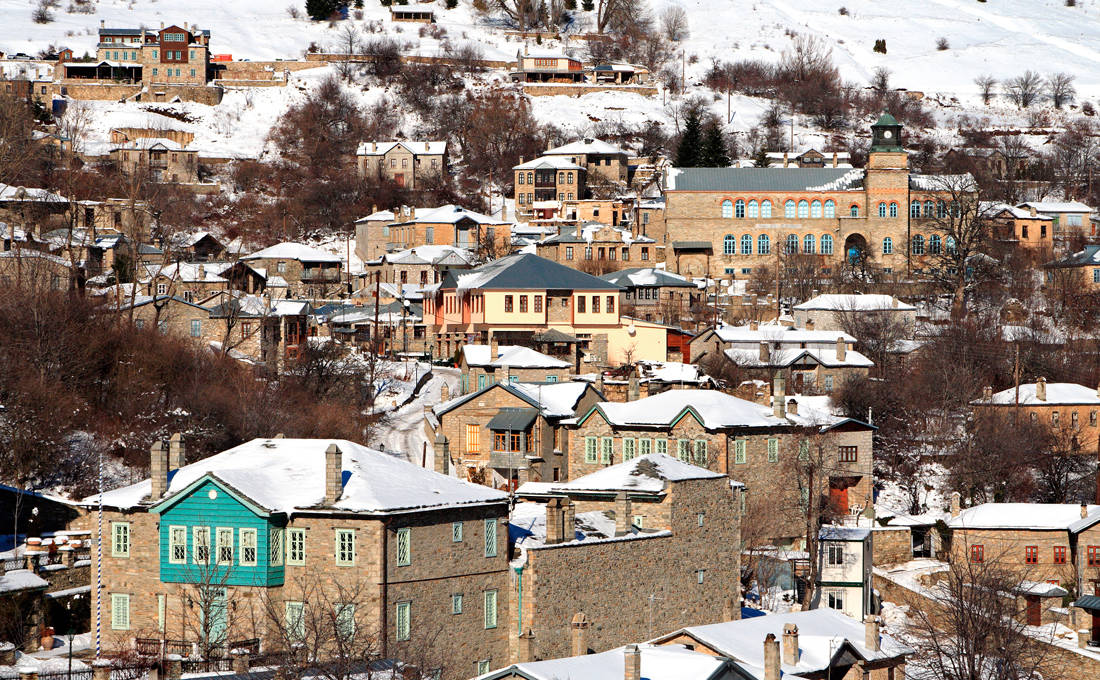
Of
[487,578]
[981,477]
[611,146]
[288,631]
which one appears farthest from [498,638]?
[611,146]

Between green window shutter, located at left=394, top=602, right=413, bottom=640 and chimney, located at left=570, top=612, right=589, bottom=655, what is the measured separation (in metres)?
3.43

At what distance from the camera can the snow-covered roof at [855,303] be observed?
79750mm

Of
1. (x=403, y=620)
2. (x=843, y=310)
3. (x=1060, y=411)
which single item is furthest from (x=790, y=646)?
(x=843, y=310)

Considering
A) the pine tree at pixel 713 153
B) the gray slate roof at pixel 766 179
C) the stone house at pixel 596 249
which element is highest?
the pine tree at pixel 713 153

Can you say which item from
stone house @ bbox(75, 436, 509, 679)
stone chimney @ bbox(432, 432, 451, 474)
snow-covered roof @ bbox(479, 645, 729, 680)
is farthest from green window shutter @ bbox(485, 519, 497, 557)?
stone chimney @ bbox(432, 432, 451, 474)

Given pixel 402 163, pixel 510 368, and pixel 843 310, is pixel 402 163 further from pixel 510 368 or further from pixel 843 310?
pixel 510 368

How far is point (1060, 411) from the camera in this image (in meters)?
68.1

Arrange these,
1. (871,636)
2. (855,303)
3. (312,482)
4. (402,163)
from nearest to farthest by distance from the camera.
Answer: (312,482)
(871,636)
(855,303)
(402,163)

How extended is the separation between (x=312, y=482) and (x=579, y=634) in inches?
257

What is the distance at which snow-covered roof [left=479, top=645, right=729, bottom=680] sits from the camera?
3120cm

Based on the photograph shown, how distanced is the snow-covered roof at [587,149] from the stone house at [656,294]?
25.1m

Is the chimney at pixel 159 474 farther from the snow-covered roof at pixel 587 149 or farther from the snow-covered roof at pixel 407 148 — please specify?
the snow-covered roof at pixel 407 148

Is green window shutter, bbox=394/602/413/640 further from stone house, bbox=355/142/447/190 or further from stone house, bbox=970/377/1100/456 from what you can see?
stone house, bbox=355/142/447/190

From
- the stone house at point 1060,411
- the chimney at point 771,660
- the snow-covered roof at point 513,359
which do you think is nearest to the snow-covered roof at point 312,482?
the chimney at point 771,660
